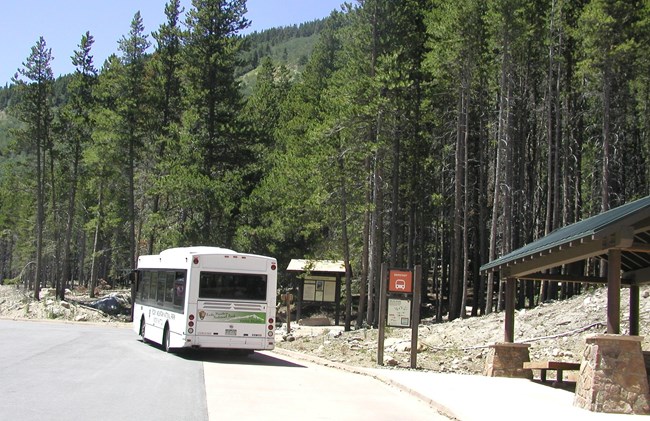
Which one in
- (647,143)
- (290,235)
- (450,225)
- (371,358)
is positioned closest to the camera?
(371,358)

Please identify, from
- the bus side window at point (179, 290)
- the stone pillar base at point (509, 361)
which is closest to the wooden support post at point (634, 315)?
the stone pillar base at point (509, 361)

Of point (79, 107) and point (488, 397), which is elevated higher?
point (79, 107)

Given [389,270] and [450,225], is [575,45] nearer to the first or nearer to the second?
[450,225]

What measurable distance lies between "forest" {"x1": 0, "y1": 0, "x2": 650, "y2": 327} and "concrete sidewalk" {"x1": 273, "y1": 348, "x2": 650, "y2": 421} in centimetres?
1597

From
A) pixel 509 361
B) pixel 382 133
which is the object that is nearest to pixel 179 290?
pixel 509 361

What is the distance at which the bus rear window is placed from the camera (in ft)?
63.2

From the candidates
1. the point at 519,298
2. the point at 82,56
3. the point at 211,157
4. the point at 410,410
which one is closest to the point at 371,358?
the point at 410,410

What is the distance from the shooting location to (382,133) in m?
35.0

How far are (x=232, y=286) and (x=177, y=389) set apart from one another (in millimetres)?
7112

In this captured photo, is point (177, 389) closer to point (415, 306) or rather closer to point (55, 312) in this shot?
point (415, 306)

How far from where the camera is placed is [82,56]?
157 ft

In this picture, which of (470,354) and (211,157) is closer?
(470,354)

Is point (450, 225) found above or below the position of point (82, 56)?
below

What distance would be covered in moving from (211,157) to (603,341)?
1364 inches
